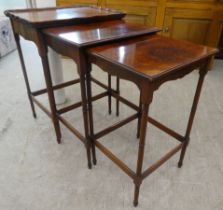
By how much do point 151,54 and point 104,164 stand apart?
0.85 meters

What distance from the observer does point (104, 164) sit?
1500mm

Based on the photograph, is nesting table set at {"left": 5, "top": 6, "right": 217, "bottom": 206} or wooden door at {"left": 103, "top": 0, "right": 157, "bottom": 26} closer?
nesting table set at {"left": 5, "top": 6, "right": 217, "bottom": 206}

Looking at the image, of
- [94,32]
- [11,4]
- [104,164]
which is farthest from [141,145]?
[11,4]

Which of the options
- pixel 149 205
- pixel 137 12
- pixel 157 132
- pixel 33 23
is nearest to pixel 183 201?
pixel 149 205

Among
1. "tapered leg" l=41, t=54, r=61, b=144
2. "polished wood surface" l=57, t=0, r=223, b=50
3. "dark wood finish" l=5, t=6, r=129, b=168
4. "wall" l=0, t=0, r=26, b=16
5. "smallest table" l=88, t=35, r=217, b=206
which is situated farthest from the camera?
"wall" l=0, t=0, r=26, b=16

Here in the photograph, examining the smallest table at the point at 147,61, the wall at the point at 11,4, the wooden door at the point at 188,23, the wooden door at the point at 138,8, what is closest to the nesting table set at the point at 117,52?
the smallest table at the point at 147,61

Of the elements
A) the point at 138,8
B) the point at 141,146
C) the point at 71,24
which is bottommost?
the point at 141,146

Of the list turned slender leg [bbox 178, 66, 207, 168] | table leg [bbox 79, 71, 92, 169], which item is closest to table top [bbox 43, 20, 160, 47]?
table leg [bbox 79, 71, 92, 169]

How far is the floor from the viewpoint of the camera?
1.27 m

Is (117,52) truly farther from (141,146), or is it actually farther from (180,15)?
(180,15)

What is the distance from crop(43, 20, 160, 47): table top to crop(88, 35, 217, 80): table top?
0.13 feet

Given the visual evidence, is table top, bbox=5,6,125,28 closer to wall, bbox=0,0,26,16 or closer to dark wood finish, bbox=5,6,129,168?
dark wood finish, bbox=5,6,129,168

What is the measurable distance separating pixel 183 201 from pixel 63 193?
702 millimetres

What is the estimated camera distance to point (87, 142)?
4.43 feet
